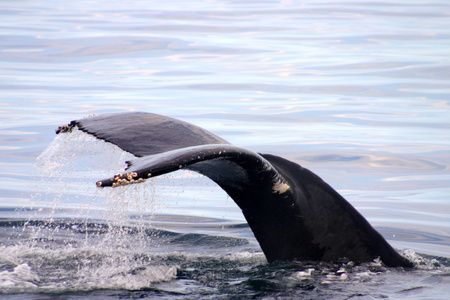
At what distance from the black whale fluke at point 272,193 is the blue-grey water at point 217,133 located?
0.12m

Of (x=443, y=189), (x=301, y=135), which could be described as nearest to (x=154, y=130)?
(x=443, y=189)

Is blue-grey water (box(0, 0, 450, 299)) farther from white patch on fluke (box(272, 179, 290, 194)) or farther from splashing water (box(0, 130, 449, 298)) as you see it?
white patch on fluke (box(272, 179, 290, 194))

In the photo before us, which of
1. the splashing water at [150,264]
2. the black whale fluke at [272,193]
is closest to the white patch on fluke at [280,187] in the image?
the black whale fluke at [272,193]

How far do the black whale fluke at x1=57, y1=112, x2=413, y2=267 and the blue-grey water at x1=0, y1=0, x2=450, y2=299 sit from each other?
12 centimetres

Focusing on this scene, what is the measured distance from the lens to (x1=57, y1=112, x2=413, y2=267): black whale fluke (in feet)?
11.7

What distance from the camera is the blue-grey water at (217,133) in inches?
166

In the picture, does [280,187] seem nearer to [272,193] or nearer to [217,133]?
[272,193]

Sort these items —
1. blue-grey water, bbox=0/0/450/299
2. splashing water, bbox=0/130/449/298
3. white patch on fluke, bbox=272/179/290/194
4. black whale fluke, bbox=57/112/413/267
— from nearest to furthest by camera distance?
black whale fluke, bbox=57/112/413/267 → white patch on fluke, bbox=272/179/290/194 → splashing water, bbox=0/130/449/298 → blue-grey water, bbox=0/0/450/299

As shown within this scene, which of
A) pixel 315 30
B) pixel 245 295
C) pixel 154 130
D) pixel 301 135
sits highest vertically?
pixel 315 30

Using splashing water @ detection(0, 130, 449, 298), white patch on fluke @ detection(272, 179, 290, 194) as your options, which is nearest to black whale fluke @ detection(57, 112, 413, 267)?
white patch on fluke @ detection(272, 179, 290, 194)

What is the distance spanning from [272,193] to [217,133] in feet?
18.8

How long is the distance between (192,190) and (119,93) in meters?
5.30

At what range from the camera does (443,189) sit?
24.7ft

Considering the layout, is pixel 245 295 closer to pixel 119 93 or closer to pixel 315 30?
pixel 119 93
